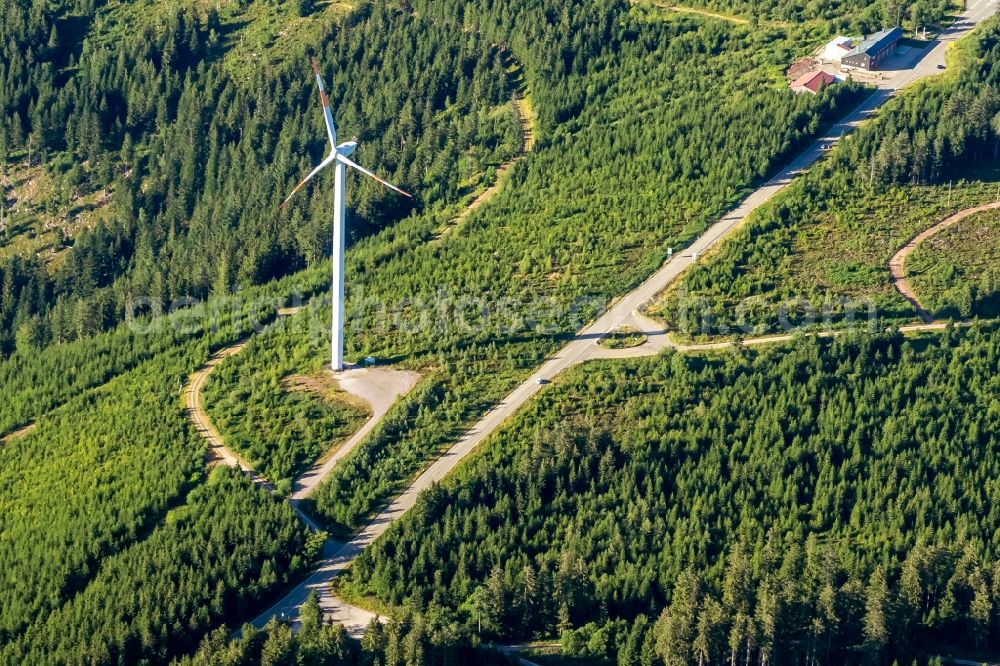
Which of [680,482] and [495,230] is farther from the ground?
[495,230]

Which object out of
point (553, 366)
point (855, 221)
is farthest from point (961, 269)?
point (553, 366)

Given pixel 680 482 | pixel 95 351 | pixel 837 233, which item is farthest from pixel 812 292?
pixel 95 351

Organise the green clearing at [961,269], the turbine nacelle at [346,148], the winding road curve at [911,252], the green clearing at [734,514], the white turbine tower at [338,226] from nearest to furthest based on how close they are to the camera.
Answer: the green clearing at [734,514] → the white turbine tower at [338,226] → the turbine nacelle at [346,148] → the green clearing at [961,269] → the winding road curve at [911,252]

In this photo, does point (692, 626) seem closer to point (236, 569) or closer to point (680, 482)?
point (680, 482)

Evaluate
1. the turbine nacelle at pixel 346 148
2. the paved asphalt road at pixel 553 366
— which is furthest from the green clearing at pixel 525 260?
Result: the turbine nacelle at pixel 346 148

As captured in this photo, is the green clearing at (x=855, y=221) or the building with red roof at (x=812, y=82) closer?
the green clearing at (x=855, y=221)

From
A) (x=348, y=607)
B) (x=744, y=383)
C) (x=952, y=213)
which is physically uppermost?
(x=952, y=213)

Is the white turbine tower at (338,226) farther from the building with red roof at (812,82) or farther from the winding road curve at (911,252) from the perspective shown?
Answer: the building with red roof at (812,82)
